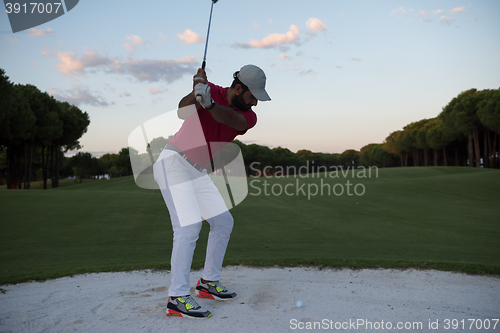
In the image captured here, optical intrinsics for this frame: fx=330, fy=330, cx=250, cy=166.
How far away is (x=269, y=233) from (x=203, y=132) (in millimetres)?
5661

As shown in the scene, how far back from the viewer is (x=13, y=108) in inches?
969

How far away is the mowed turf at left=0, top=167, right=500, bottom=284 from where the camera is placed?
5650 mm

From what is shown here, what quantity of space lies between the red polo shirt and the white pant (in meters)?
0.13

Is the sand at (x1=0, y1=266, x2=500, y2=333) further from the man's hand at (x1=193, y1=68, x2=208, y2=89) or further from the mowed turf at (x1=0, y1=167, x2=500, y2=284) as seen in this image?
the man's hand at (x1=193, y1=68, x2=208, y2=89)

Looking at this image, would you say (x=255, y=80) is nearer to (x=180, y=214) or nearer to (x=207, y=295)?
(x=180, y=214)

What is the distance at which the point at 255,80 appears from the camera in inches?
132

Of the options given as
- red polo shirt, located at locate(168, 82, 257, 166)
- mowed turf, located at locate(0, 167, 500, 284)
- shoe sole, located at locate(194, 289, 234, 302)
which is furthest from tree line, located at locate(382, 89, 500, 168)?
shoe sole, located at locate(194, 289, 234, 302)

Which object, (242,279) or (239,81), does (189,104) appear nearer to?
(239,81)

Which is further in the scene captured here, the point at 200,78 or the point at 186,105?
the point at 186,105

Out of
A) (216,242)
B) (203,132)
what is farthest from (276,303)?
(203,132)

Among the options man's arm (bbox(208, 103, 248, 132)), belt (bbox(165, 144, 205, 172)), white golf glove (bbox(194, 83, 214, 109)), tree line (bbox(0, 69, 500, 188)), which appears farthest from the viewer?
tree line (bbox(0, 69, 500, 188))

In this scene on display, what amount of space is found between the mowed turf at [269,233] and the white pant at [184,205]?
76.6 inches

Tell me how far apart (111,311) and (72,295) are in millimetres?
939

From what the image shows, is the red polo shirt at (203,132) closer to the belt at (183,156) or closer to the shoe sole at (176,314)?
the belt at (183,156)
